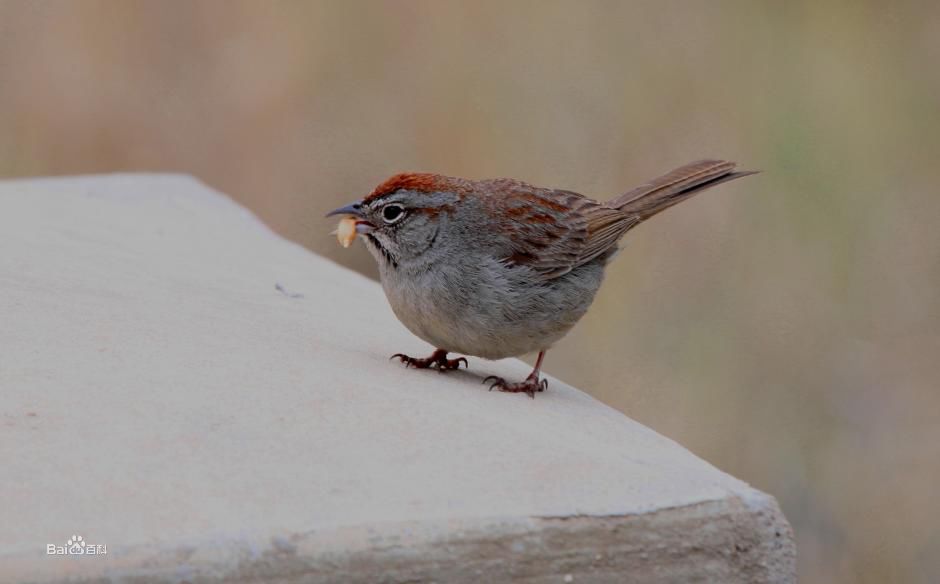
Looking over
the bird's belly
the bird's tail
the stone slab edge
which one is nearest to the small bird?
the bird's belly

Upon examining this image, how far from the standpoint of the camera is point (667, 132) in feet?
26.0

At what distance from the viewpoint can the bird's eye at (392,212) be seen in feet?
14.6

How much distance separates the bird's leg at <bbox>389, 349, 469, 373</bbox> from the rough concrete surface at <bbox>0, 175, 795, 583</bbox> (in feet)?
0.31

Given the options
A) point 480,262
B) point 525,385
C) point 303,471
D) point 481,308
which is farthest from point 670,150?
point 303,471

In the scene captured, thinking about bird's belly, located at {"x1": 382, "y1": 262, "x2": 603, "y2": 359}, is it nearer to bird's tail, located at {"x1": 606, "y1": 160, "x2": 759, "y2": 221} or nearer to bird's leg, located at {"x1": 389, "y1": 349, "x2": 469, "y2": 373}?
bird's leg, located at {"x1": 389, "y1": 349, "x2": 469, "y2": 373}

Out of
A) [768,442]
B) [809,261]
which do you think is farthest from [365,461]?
[809,261]

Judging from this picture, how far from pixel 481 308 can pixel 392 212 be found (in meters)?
0.46

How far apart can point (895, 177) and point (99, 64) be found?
4829 millimetres

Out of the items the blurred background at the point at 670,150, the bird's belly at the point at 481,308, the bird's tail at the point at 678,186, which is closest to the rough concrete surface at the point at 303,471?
the bird's belly at the point at 481,308

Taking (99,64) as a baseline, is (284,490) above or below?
below

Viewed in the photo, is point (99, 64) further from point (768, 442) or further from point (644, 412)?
point (768, 442)

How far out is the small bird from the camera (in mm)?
4242

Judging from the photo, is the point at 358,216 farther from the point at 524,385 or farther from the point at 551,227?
the point at 524,385

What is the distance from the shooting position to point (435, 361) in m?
4.35
